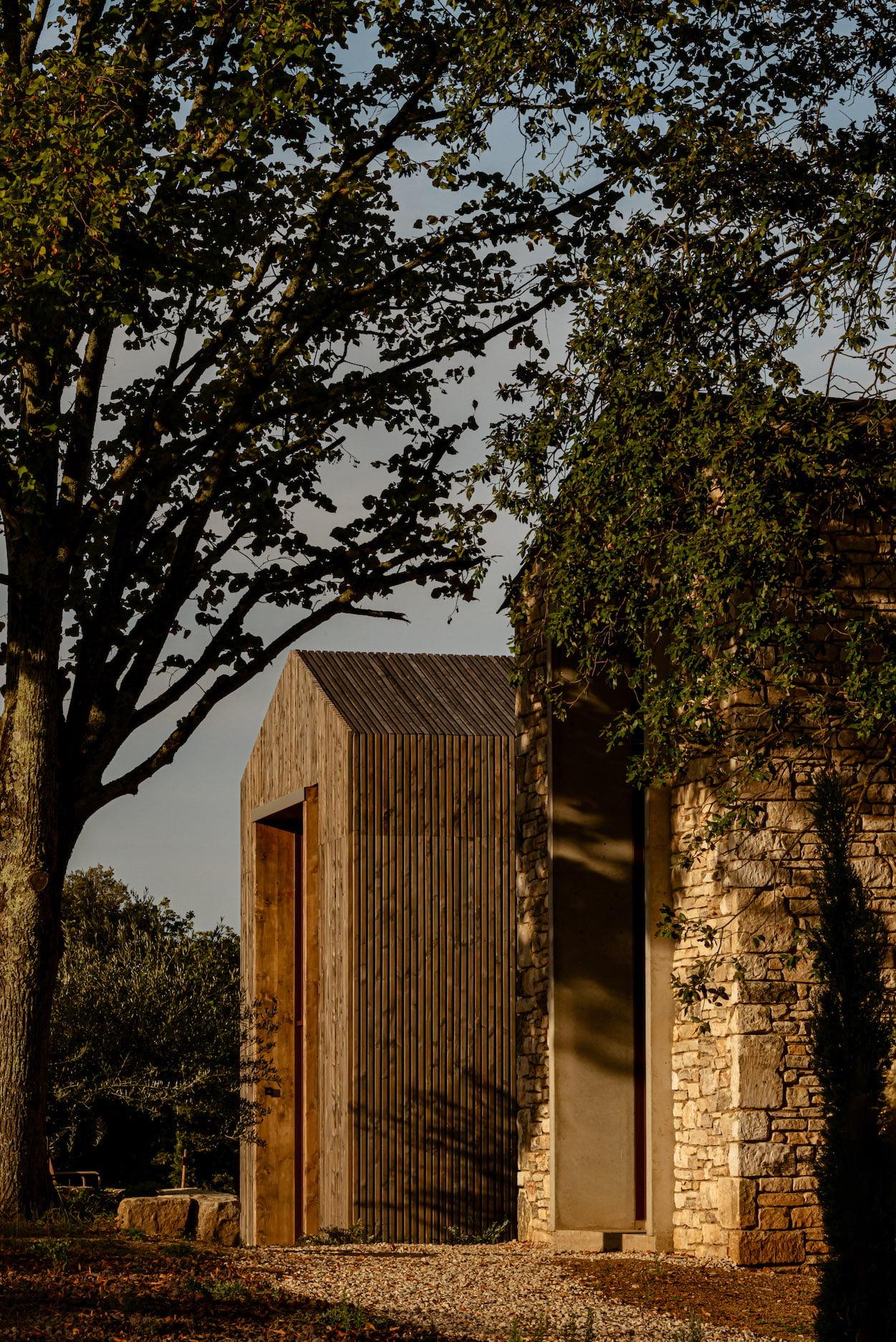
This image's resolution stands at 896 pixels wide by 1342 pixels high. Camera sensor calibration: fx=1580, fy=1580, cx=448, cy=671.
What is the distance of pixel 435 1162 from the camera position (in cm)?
1650

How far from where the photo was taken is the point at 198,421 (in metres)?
12.5

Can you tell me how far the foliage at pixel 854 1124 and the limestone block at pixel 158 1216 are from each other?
497cm

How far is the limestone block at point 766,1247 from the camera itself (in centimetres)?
1087

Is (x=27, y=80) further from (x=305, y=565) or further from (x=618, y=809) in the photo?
(x=618, y=809)

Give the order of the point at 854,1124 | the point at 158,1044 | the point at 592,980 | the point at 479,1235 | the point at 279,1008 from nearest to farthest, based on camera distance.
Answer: the point at 854,1124, the point at 592,980, the point at 479,1235, the point at 158,1044, the point at 279,1008

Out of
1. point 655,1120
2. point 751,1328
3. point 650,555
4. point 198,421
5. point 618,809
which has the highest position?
point 198,421

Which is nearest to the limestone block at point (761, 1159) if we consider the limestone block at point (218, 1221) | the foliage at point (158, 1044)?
the limestone block at point (218, 1221)

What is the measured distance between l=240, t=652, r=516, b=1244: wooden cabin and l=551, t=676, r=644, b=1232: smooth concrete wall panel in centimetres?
439

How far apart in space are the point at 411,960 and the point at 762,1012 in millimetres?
6291

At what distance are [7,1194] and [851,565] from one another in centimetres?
763

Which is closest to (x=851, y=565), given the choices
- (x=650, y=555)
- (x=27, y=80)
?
(x=650, y=555)

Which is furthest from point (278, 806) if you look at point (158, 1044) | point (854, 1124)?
point (854, 1124)

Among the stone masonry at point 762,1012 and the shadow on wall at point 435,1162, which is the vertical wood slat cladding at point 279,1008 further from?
the stone masonry at point 762,1012

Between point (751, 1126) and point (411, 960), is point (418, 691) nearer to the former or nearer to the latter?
point (411, 960)
